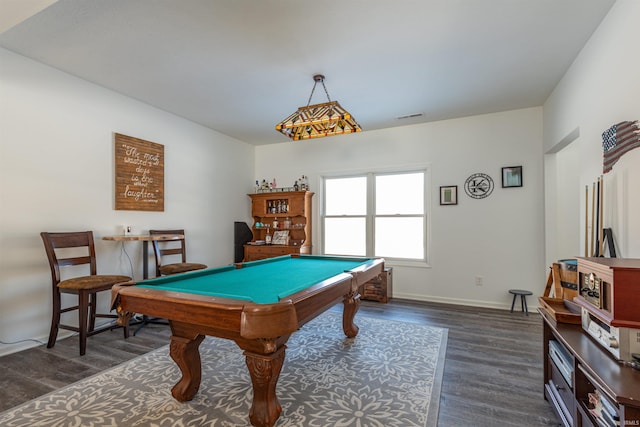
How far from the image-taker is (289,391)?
208 centimetres

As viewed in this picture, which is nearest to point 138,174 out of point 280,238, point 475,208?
point 280,238

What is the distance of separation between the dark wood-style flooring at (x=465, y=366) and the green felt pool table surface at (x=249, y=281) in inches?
45.3

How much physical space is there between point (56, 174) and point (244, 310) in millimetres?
3051

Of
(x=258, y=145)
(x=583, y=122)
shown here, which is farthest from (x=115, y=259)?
(x=583, y=122)

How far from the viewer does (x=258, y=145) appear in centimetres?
603

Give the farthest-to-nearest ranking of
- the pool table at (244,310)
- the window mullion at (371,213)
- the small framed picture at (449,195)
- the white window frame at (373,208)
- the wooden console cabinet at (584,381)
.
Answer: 1. the window mullion at (371,213)
2. the white window frame at (373,208)
3. the small framed picture at (449,195)
4. the pool table at (244,310)
5. the wooden console cabinet at (584,381)

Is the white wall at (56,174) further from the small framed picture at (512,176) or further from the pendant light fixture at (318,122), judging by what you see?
the small framed picture at (512,176)

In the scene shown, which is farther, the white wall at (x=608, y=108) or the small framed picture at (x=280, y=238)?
the small framed picture at (x=280, y=238)

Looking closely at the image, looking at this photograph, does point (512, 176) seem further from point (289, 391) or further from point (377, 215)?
point (289, 391)

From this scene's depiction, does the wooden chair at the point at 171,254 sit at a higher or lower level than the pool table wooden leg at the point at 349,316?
higher

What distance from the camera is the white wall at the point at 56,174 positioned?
2748 millimetres

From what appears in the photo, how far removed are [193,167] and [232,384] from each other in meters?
3.48

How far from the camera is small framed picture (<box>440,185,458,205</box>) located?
4461 mm

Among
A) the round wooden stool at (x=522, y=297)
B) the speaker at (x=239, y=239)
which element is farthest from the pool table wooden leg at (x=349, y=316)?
the speaker at (x=239, y=239)
